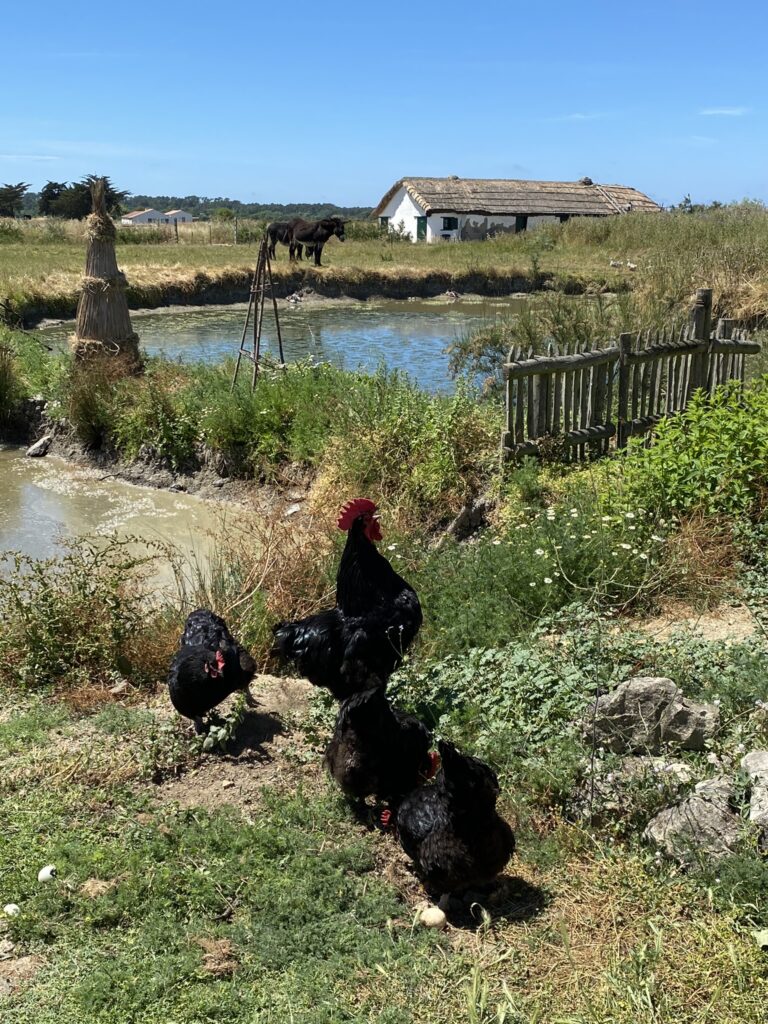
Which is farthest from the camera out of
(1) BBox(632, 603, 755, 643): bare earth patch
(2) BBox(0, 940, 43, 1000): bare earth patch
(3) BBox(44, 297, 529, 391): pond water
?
(3) BBox(44, 297, 529, 391): pond water

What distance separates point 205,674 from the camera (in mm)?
4957

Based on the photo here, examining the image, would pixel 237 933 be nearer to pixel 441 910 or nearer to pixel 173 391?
pixel 441 910

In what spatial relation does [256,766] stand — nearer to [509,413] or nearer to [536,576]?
[536,576]

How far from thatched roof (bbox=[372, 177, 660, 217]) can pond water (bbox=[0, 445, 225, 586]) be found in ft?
126

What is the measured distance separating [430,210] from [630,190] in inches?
638

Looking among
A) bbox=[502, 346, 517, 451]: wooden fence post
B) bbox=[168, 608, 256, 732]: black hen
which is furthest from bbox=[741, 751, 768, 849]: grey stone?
bbox=[502, 346, 517, 451]: wooden fence post

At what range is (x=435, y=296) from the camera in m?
33.1

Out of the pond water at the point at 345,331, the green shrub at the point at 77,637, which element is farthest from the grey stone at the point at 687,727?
the pond water at the point at 345,331

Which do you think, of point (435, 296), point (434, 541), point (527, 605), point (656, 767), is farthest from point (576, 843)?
point (435, 296)

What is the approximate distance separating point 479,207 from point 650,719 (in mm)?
46817

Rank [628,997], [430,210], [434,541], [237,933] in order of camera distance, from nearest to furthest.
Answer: [628,997] < [237,933] < [434,541] < [430,210]

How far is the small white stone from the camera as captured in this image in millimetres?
3638

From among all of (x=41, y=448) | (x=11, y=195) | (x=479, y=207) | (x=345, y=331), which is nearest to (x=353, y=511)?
(x=41, y=448)

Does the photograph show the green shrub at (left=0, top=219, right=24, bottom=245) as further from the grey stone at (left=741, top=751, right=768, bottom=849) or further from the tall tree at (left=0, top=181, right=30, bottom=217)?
the grey stone at (left=741, top=751, right=768, bottom=849)
